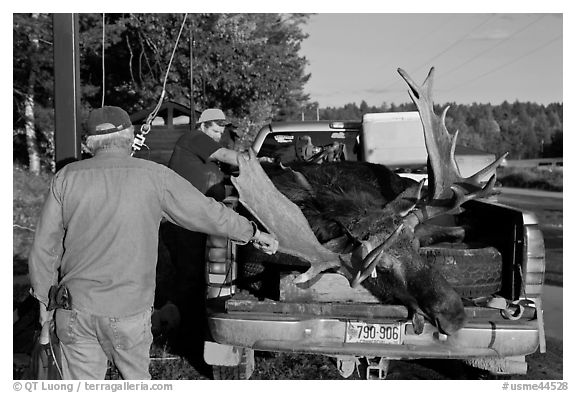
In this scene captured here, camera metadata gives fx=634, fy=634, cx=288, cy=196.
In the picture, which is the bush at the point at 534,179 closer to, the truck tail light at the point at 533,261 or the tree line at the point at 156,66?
the tree line at the point at 156,66

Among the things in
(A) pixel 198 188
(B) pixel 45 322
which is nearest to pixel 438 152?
(A) pixel 198 188

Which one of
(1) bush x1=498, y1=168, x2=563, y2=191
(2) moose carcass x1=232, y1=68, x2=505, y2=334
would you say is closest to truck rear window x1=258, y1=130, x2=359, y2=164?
(2) moose carcass x1=232, y1=68, x2=505, y2=334

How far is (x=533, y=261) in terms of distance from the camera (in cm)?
453

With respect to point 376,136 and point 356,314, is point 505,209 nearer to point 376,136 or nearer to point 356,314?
point 356,314

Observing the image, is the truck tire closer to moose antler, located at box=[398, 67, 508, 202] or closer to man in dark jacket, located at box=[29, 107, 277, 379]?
moose antler, located at box=[398, 67, 508, 202]

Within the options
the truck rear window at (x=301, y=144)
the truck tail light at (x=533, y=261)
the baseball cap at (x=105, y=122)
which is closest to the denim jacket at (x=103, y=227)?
the baseball cap at (x=105, y=122)

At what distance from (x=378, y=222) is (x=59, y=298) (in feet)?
6.99

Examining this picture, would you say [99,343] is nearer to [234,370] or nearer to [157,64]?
[234,370]

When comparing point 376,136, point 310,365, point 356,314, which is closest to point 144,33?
point 376,136

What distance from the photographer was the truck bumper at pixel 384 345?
13.8 feet

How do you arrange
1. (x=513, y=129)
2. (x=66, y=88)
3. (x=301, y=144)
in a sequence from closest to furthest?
(x=66, y=88), (x=301, y=144), (x=513, y=129)

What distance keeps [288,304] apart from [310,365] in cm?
182

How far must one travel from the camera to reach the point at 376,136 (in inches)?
307

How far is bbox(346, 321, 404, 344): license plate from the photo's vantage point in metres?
4.21
